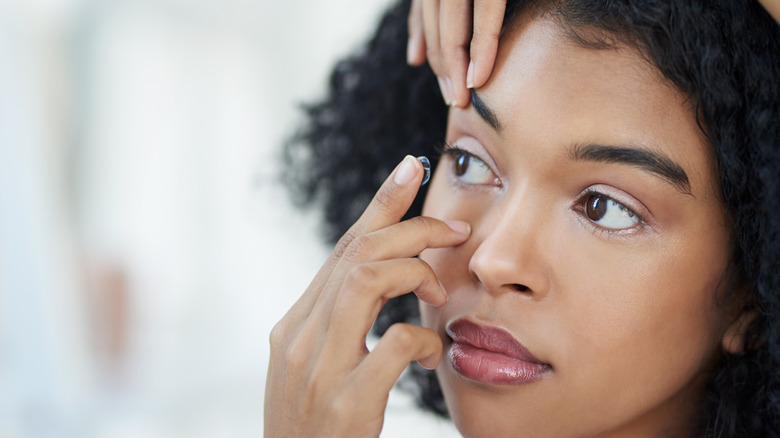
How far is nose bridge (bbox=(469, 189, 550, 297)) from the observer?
3.18 feet

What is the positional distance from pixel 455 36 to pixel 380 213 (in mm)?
317

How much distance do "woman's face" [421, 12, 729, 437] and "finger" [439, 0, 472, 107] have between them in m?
0.09

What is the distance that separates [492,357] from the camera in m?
1.03

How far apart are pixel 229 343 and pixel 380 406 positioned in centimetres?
197

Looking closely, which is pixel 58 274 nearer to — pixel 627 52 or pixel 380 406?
pixel 380 406

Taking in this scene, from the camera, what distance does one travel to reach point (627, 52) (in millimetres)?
984

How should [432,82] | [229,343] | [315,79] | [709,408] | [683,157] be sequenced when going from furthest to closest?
[229,343]
[315,79]
[432,82]
[709,408]
[683,157]

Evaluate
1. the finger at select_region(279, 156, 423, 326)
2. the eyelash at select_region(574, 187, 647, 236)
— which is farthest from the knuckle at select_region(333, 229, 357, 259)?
the eyelash at select_region(574, 187, 647, 236)

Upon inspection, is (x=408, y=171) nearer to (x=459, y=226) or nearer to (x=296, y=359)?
(x=459, y=226)

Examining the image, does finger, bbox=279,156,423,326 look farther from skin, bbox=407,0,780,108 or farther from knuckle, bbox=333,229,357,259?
skin, bbox=407,0,780,108

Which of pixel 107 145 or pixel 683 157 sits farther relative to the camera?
pixel 107 145

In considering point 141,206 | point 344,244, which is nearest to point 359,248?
point 344,244

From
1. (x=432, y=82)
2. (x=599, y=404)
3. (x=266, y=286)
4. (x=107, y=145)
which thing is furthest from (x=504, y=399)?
(x=107, y=145)

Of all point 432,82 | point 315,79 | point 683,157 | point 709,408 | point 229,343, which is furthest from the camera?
point 229,343
